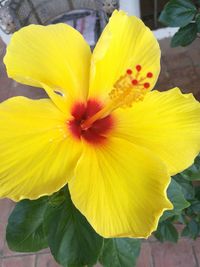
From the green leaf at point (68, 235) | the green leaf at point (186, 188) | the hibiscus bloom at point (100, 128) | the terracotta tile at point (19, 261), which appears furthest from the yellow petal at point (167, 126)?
the terracotta tile at point (19, 261)

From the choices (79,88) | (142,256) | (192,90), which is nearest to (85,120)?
(79,88)

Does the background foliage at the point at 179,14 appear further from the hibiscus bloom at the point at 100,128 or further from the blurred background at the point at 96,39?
the hibiscus bloom at the point at 100,128

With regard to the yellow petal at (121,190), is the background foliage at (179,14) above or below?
below

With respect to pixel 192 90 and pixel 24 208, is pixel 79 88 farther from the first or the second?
pixel 192 90

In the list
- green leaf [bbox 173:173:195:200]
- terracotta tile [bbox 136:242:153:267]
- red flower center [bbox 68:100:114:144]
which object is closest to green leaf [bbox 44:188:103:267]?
red flower center [bbox 68:100:114:144]

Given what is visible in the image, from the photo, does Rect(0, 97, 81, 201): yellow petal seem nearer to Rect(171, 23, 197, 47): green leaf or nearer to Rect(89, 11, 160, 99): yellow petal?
Rect(89, 11, 160, 99): yellow petal

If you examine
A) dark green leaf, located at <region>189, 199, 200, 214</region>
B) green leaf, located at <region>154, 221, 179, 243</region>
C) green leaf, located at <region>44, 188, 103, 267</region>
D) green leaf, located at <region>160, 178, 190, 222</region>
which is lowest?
green leaf, located at <region>154, 221, 179, 243</region>

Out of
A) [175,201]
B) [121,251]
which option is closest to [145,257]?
[121,251]
